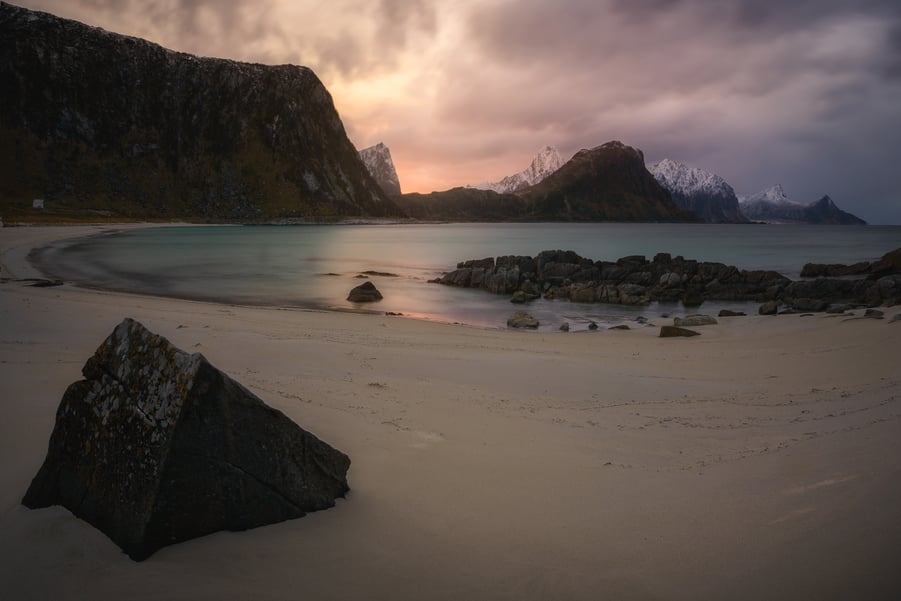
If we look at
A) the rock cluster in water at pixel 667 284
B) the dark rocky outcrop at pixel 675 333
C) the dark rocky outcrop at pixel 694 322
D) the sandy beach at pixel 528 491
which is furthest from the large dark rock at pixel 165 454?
the rock cluster in water at pixel 667 284

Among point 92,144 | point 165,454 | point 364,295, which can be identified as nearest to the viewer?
point 165,454

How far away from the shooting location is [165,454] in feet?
11.7

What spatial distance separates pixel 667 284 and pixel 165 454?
34.2 meters

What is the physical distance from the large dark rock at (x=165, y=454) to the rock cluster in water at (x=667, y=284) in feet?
84.7

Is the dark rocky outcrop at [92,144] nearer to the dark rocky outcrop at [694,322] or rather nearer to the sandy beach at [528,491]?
the dark rocky outcrop at [694,322]

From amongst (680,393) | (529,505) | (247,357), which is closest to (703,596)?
(529,505)

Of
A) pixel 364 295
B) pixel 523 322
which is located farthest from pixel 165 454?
pixel 364 295

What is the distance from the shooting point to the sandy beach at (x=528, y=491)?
337 centimetres

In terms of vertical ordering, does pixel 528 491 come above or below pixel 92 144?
below

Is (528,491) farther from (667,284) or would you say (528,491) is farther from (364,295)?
(667,284)

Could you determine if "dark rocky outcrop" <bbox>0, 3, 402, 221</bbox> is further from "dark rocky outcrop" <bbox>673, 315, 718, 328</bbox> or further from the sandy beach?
the sandy beach

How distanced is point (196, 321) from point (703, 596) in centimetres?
1527

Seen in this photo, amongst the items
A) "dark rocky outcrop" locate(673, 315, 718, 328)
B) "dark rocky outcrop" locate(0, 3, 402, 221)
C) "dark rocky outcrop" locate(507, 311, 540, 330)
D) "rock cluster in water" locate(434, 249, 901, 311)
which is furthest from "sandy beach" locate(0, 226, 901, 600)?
"dark rocky outcrop" locate(0, 3, 402, 221)

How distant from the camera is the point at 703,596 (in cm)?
328
